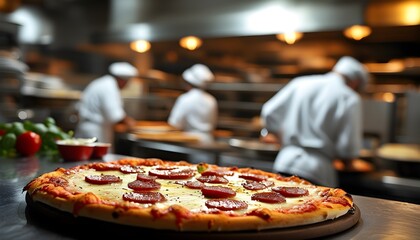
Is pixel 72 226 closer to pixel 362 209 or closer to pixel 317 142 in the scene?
pixel 362 209

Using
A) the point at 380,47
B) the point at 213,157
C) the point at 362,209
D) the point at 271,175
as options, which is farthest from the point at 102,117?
the point at 362,209

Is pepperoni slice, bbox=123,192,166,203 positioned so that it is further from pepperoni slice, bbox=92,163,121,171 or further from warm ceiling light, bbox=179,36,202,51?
warm ceiling light, bbox=179,36,202,51

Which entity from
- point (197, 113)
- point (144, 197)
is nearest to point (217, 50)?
point (197, 113)

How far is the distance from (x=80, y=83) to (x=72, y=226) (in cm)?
795

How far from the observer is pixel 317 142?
3.66 meters

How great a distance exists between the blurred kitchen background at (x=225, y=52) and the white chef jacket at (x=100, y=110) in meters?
0.64

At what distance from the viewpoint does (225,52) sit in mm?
7770

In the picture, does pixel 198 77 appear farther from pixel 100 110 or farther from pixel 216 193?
pixel 216 193

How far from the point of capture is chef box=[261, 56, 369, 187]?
3635mm

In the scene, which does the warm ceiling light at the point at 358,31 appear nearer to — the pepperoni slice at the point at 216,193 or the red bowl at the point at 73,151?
the red bowl at the point at 73,151

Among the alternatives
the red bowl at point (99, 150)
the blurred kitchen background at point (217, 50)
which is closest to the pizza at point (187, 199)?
the red bowl at point (99, 150)

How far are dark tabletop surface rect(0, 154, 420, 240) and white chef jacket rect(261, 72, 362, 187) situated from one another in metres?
1.90

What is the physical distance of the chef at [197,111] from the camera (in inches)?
267

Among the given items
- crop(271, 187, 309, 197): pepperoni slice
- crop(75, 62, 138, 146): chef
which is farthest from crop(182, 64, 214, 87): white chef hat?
crop(271, 187, 309, 197): pepperoni slice
